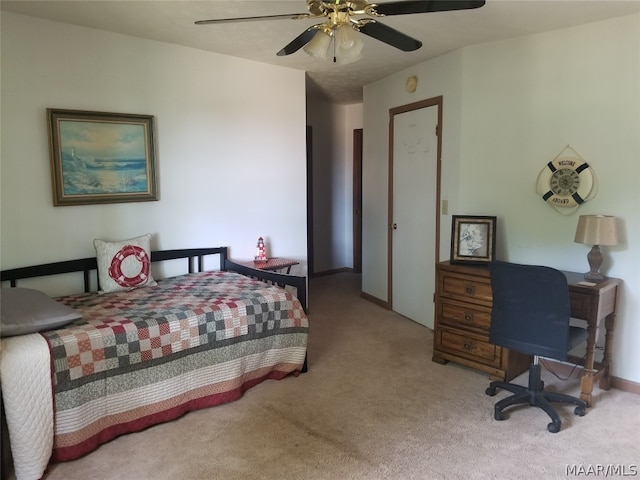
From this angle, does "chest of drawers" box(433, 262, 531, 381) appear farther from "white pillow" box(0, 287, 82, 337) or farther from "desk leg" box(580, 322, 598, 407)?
"white pillow" box(0, 287, 82, 337)

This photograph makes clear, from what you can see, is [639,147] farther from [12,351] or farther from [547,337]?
[12,351]

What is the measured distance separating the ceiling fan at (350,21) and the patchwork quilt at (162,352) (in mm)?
1559

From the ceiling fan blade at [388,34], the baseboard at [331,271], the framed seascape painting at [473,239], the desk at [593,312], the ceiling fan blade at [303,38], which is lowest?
the baseboard at [331,271]

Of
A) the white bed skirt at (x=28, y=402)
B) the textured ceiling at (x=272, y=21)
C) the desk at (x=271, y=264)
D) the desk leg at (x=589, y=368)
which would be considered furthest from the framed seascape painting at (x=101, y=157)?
the desk leg at (x=589, y=368)

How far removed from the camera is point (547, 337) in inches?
94.0

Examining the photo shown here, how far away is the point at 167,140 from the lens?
3.44 m

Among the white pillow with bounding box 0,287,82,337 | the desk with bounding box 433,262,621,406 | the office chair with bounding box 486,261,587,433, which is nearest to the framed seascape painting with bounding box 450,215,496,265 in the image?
the desk with bounding box 433,262,621,406

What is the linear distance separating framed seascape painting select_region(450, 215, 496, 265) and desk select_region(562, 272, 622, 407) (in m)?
0.57

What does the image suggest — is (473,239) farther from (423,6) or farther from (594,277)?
(423,6)

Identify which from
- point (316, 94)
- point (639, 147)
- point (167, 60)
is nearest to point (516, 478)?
point (639, 147)

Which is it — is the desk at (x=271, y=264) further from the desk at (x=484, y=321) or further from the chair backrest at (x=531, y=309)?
the chair backrest at (x=531, y=309)

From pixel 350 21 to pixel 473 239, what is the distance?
185 cm

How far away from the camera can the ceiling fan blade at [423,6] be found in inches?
71.1

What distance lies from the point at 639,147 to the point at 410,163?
1785 millimetres
